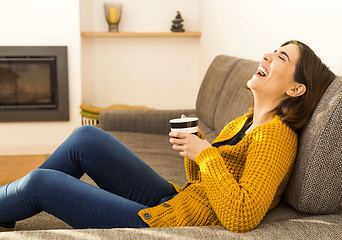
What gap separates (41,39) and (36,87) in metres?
0.44

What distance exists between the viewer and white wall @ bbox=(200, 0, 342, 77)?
186 cm

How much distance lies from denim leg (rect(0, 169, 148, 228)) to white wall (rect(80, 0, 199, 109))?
3.18 meters

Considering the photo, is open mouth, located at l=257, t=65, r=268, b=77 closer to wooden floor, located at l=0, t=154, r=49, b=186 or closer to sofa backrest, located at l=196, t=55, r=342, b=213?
sofa backrest, located at l=196, t=55, r=342, b=213

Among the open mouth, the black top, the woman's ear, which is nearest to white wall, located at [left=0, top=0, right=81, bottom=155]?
the black top

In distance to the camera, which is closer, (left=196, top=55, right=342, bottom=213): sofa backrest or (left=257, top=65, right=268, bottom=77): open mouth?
(left=196, top=55, right=342, bottom=213): sofa backrest

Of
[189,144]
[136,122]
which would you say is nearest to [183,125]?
[189,144]

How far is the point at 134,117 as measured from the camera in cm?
312

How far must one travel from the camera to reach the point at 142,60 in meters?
4.61

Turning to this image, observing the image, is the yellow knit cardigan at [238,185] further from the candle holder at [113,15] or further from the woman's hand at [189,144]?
the candle holder at [113,15]

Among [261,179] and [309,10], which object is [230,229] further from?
[309,10]

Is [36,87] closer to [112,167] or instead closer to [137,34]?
[137,34]

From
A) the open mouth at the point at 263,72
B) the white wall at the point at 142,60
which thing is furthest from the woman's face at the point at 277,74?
the white wall at the point at 142,60

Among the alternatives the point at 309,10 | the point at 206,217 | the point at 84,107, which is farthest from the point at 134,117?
the point at 206,217

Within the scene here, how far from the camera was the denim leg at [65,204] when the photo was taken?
1.34 metres
